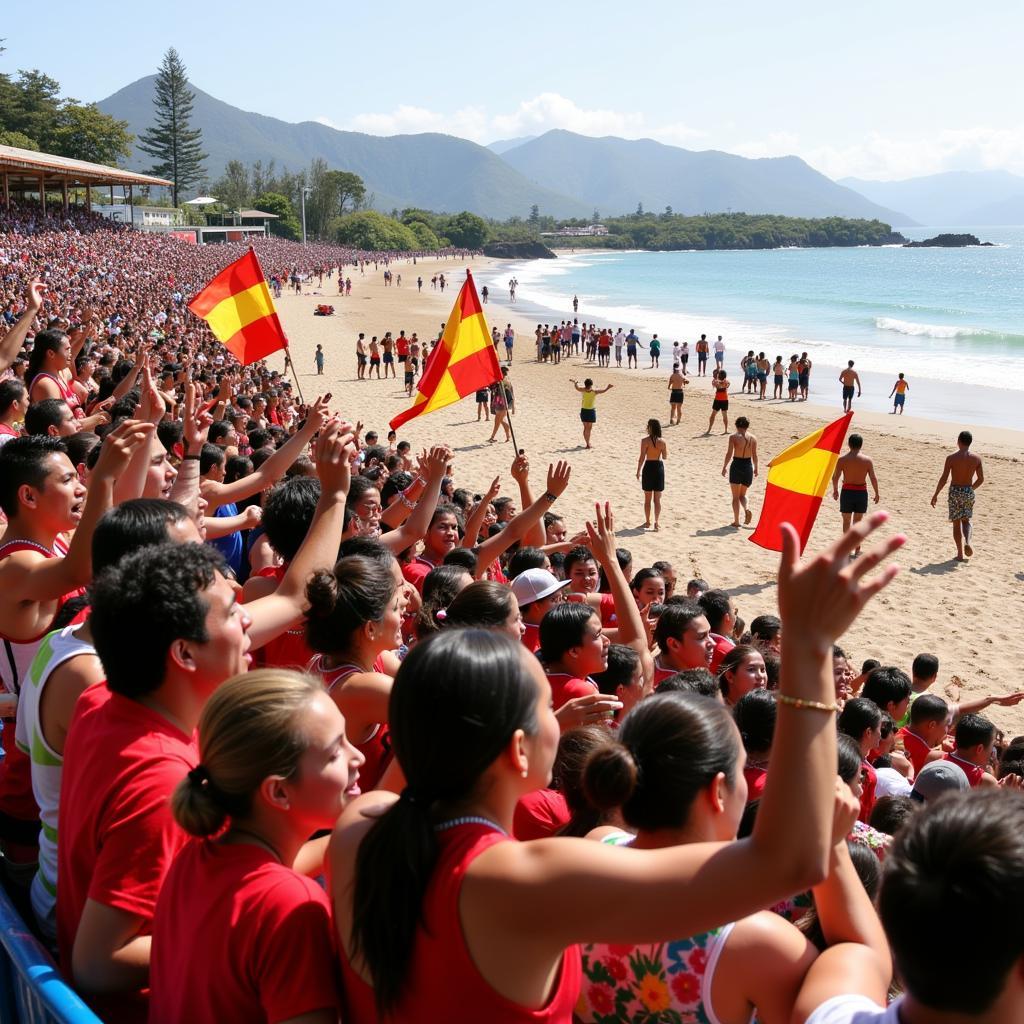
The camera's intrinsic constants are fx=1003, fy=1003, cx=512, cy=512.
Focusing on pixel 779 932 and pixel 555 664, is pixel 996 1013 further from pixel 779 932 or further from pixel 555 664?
pixel 555 664

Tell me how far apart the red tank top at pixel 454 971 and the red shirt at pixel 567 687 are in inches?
91.5

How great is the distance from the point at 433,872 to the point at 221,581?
3.32 ft

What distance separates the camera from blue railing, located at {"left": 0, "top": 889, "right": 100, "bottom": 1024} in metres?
1.93

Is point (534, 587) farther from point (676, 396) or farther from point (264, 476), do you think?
point (676, 396)

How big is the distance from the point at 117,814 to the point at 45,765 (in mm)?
555

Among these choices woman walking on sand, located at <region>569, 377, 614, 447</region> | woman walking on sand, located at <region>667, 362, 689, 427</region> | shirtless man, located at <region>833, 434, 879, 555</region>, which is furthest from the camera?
woman walking on sand, located at <region>667, 362, 689, 427</region>

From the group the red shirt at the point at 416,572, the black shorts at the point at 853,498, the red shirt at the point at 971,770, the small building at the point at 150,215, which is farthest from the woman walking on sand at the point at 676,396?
the small building at the point at 150,215

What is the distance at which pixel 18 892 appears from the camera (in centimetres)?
269

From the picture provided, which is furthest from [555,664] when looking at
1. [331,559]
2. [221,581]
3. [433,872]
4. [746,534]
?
[746,534]

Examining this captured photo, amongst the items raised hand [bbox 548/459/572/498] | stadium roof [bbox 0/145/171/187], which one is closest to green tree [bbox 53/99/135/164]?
stadium roof [bbox 0/145/171/187]

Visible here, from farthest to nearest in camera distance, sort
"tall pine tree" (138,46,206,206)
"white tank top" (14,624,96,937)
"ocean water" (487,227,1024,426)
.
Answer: "tall pine tree" (138,46,206,206) → "ocean water" (487,227,1024,426) → "white tank top" (14,624,96,937)

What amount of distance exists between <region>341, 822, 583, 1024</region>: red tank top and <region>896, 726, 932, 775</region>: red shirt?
4.66m

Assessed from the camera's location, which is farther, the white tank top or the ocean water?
the ocean water

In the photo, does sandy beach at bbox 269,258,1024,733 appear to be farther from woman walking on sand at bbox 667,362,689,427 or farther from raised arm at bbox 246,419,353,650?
raised arm at bbox 246,419,353,650
